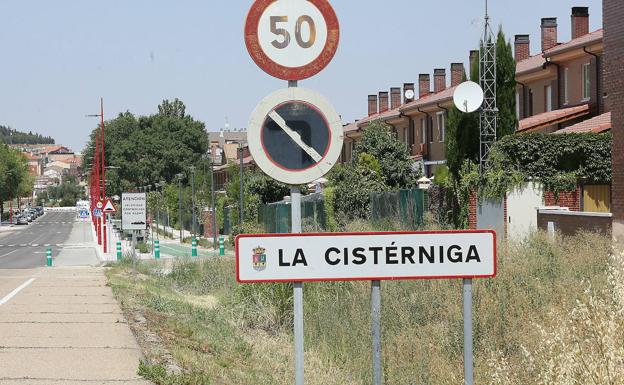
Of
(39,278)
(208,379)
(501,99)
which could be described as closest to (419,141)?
(501,99)

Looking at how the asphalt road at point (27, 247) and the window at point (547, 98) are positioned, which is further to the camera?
the asphalt road at point (27, 247)

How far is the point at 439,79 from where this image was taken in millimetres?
63938

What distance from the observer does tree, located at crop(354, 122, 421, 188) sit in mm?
45438

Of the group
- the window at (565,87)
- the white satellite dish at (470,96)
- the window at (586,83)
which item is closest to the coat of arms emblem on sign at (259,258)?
the white satellite dish at (470,96)

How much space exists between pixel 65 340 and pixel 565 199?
2146 cm

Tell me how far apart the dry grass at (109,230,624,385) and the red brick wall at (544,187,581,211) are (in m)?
12.9

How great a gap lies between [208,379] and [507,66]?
83.7ft

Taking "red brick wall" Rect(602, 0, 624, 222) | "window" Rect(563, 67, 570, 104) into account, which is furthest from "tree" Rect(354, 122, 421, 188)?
"red brick wall" Rect(602, 0, 624, 222)

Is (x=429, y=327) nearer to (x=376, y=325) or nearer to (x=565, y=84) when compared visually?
(x=376, y=325)

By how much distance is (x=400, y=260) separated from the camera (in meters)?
6.67

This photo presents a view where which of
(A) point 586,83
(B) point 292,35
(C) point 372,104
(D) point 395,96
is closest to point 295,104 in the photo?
(B) point 292,35

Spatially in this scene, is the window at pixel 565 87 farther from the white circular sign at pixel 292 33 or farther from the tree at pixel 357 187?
the white circular sign at pixel 292 33

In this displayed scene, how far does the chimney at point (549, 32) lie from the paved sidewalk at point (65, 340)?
1360 inches

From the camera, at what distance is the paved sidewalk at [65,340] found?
341 inches
